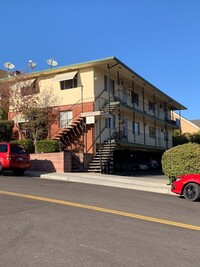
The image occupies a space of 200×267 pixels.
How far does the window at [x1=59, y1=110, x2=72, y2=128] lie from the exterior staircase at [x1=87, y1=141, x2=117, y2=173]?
135 inches

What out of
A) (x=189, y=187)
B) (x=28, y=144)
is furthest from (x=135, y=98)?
(x=189, y=187)

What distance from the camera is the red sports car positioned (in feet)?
43.1

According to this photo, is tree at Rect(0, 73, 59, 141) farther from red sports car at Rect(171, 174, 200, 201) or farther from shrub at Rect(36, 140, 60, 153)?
red sports car at Rect(171, 174, 200, 201)

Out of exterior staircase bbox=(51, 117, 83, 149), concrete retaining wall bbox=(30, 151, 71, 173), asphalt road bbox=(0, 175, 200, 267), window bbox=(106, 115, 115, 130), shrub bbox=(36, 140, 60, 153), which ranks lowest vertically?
asphalt road bbox=(0, 175, 200, 267)

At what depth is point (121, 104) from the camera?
96.0 ft

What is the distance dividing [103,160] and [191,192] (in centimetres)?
1334

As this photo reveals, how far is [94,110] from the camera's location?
2786cm

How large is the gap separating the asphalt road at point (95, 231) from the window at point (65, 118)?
1681 cm

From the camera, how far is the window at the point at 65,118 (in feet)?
95.0

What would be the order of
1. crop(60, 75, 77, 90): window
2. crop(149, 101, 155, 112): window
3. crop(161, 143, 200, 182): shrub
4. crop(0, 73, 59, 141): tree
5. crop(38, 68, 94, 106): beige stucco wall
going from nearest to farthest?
crop(161, 143, 200, 182): shrub < crop(0, 73, 59, 141): tree < crop(38, 68, 94, 106): beige stucco wall < crop(60, 75, 77, 90): window < crop(149, 101, 155, 112): window

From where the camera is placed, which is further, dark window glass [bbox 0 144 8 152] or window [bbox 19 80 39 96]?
window [bbox 19 80 39 96]

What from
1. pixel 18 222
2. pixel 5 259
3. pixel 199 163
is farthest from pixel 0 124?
pixel 5 259

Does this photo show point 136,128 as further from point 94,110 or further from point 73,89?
point 73,89

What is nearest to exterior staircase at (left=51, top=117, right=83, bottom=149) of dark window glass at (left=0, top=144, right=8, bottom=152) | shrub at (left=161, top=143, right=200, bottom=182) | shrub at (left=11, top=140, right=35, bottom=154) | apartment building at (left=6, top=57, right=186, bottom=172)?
apartment building at (left=6, top=57, right=186, bottom=172)
